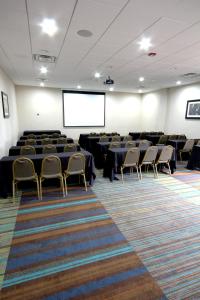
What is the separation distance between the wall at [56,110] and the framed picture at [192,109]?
4310 millimetres

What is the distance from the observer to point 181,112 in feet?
28.1

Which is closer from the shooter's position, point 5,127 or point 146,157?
point 146,157

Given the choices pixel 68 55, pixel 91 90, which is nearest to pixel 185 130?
pixel 91 90

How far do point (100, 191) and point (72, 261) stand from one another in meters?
2.00

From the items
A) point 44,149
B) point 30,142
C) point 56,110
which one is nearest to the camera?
point 44,149

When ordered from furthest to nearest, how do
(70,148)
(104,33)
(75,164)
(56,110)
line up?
1. (56,110)
2. (70,148)
3. (75,164)
4. (104,33)

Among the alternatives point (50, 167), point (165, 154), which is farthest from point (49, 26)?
point (165, 154)

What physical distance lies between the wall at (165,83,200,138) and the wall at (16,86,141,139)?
2.96 metres

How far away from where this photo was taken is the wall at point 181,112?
7.86 metres

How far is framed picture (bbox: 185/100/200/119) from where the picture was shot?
301 inches

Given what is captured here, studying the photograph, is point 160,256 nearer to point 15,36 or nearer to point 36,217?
point 36,217

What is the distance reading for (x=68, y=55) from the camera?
4488 millimetres

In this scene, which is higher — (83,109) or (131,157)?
(83,109)

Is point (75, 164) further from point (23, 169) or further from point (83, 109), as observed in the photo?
point (83, 109)
